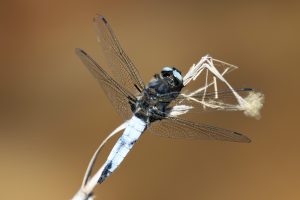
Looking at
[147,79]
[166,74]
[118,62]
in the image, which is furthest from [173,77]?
[147,79]

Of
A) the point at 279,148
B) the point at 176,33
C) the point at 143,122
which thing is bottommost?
the point at 143,122

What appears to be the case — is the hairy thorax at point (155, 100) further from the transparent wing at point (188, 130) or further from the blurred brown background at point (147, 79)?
the blurred brown background at point (147, 79)

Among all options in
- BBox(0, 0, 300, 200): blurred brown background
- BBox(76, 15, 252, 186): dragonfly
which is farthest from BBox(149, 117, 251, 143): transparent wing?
BBox(0, 0, 300, 200): blurred brown background

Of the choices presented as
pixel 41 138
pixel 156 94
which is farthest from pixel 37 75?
pixel 156 94

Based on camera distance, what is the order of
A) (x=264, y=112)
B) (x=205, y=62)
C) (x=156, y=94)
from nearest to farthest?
(x=205, y=62)
(x=156, y=94)
(x=264, y=112)

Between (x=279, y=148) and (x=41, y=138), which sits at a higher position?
(x=279, y=148)

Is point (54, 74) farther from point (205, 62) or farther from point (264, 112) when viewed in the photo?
point (205, 62)
